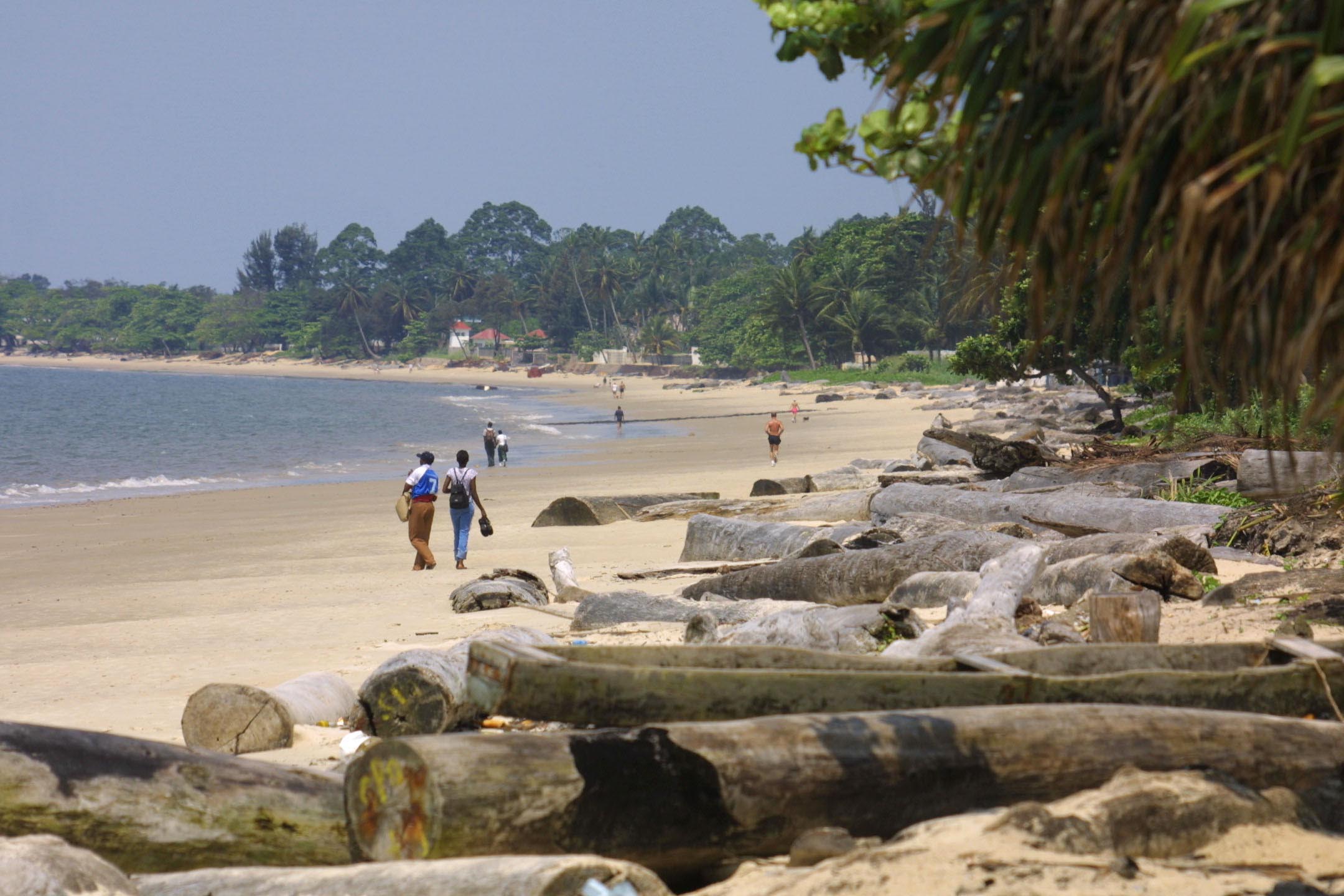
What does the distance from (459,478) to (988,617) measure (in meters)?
9.17

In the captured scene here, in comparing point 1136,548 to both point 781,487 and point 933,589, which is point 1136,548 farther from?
point 781,487

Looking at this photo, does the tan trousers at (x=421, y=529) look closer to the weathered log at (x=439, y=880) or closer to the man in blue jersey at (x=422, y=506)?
the man in blue jersey at (x=422, y=506)

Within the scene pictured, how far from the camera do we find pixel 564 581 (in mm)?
12109

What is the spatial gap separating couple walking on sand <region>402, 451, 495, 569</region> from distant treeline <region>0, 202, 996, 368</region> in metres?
48.5

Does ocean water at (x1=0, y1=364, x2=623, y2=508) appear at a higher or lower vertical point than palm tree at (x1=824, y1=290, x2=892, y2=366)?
lower

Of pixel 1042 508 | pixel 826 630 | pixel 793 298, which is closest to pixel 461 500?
pixel 1042 508

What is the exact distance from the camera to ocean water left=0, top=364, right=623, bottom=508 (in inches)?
1409

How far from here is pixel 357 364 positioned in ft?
506

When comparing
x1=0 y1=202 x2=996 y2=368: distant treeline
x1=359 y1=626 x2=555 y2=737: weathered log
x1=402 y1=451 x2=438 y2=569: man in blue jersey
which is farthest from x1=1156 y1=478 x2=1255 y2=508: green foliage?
x1=0 y1=202 x2=996 y2=368: distant treeline

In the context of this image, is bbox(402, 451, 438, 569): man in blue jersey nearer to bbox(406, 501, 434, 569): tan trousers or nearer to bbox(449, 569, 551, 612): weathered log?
bbox(406, 501, 434, 569): tan trousers

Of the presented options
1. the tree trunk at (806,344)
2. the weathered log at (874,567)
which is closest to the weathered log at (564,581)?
the weathered log at (874,567)

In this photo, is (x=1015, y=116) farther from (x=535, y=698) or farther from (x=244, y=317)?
(x=244, y=317)

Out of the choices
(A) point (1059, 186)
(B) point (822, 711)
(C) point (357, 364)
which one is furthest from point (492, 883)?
(C) point (357, 364)

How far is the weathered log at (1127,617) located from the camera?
20.5 feet
